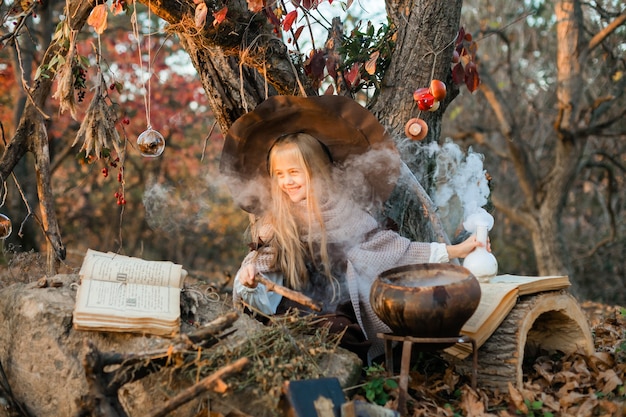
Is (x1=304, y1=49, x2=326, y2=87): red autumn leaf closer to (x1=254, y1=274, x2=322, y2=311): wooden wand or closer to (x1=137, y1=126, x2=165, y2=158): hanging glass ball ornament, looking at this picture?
(x1=137, y1=126, x2=165, y2=158): hanging glass ball ornament

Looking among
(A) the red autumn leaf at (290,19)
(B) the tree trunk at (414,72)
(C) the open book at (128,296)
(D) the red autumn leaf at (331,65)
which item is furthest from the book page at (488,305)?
(A) the red autumn leaf at (290,19)

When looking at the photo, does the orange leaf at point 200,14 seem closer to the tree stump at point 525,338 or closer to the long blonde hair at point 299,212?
the long blonde hair at point 299,212

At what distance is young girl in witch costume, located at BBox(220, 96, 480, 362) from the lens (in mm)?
3750

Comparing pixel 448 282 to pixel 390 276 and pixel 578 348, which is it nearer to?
pixel 390 276

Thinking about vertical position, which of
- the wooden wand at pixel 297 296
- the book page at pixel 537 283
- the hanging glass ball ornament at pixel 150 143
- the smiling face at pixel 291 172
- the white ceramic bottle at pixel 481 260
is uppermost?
the hanging glass ball ornament at pixel 150 143

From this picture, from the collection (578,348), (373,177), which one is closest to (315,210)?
(373,177)

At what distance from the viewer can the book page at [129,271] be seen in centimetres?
328

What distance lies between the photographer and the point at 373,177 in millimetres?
3963

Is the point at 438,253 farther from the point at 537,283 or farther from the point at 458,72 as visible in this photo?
the point at 458,72

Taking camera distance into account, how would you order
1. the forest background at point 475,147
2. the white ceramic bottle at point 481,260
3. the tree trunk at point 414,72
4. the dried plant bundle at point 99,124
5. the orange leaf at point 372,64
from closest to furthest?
the white ceramic bottle at point 481,260 < the dried plant bundle at point 99,124 < the orange leaf at point 372,64 < the tree trunk at point 414,72 < the forest background at point 475,147

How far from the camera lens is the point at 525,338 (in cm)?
342

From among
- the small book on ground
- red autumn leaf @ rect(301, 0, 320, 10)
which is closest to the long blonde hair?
red autumn leaf @ rect(301, 0, 320, 10)

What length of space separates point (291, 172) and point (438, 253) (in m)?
0.98

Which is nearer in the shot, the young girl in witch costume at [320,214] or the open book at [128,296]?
the open book at [128,296]
